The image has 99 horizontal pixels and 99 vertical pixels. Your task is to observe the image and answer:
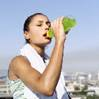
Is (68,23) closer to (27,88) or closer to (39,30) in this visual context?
(39,30)

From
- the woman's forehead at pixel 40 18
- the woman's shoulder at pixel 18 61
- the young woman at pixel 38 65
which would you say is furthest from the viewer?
the woman's forehead at pixel 40 18

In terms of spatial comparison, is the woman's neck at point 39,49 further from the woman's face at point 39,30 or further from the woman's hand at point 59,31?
the woman's hand at point 59,31

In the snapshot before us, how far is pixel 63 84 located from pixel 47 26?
0.40m

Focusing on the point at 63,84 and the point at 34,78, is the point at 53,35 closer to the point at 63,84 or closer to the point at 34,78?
the point at 34,78

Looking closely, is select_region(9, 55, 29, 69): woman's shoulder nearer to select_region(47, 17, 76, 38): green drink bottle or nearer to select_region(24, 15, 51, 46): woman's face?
select_region(24, 15, 51, 46): woman's face

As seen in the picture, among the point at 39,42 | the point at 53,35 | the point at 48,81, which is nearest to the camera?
the point at 48,81

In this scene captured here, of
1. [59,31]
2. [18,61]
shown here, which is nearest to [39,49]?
[18,61]

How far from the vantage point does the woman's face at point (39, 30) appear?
8.09 ft

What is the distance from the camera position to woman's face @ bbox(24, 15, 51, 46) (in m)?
2.46

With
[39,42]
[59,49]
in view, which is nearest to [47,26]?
[39,42]

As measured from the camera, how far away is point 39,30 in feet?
8.18

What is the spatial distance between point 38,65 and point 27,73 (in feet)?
0.53

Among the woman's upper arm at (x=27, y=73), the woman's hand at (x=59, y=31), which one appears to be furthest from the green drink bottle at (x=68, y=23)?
the woman's upper arm at (x=27, y=73)

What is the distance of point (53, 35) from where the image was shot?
2344 millimetres
